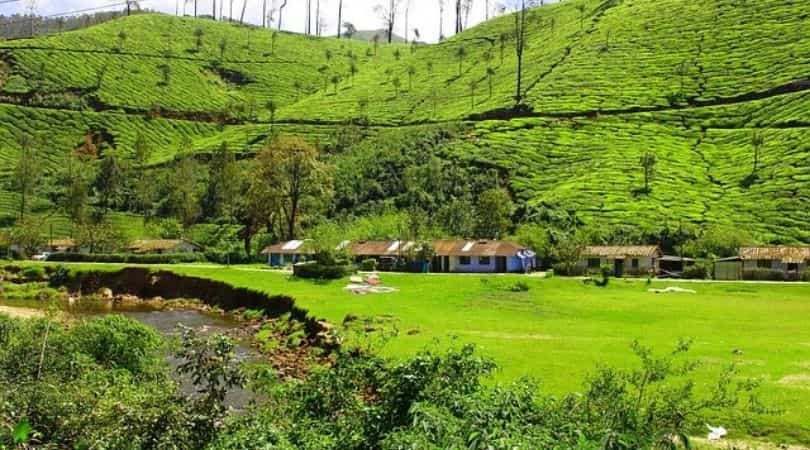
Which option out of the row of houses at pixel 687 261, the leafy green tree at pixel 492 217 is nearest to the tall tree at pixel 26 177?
the leafy green tree at pixel 492 217

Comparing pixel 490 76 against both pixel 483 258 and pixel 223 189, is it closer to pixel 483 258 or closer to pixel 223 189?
pixel 223 189

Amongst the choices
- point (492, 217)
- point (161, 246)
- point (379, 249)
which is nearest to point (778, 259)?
point (492, 217)

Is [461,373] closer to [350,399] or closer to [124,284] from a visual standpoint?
[350,399]

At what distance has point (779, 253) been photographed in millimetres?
81562

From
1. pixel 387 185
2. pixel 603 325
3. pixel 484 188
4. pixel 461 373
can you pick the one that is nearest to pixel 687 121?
pixel 484 188

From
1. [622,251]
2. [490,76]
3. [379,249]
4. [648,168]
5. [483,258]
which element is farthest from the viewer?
[490,76]

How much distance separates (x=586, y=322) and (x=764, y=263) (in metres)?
46.6

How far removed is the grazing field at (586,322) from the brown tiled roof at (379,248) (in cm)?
2107

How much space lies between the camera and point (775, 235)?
94.8 m

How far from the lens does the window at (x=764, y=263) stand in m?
81.8

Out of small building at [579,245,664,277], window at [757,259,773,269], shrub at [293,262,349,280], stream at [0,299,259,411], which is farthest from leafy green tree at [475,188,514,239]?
stream at [0,299,259,411]

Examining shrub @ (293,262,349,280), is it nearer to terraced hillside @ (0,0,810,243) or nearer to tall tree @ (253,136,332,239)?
tall tree @ (253,136,332,239)

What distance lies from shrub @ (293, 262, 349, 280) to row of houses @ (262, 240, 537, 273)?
1196cm

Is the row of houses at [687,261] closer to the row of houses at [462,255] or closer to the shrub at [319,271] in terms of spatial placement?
the row of houses at [462,255]
